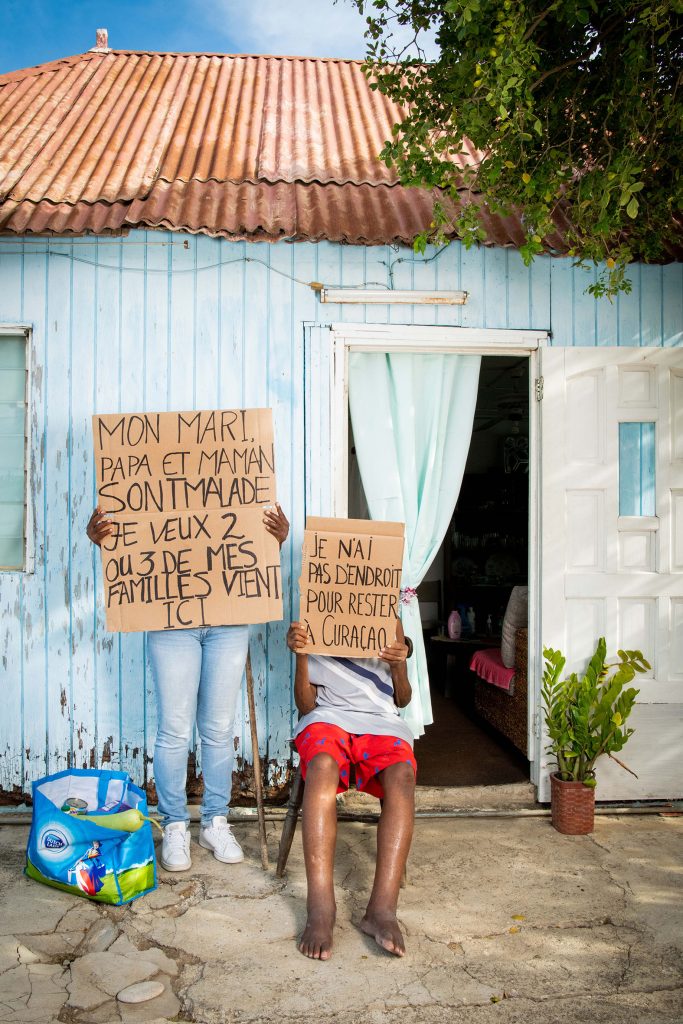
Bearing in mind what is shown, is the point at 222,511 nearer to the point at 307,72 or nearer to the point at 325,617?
the point at 325,617

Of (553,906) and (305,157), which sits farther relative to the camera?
(305,157)

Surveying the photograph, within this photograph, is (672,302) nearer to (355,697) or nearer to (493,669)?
(493,669)

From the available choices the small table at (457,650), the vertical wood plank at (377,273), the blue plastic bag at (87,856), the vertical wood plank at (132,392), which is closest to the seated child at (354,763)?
the blue plastic bag at (87,856)

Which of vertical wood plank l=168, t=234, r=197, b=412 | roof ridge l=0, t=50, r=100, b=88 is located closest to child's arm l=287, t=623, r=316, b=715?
vertical wood plank l=168, t=234, r=197, b=412

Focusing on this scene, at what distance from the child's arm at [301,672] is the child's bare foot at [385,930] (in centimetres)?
80

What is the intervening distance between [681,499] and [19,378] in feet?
11.2

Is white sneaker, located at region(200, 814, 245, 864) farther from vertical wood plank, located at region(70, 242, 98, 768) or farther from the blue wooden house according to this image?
vertical wood plank, located at region(70, 242, 98, 768)

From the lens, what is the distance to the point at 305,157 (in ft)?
14.2

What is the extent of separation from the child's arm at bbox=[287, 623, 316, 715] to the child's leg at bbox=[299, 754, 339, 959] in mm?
311

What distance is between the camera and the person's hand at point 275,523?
127 inches

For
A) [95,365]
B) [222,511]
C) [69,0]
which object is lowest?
[222,511]

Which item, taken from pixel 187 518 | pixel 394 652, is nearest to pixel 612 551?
pixel 394 652

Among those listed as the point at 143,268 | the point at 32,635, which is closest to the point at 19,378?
the point at 143,268

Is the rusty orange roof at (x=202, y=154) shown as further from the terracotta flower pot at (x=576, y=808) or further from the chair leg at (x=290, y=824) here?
the terracotta flower pot at (x=576, y=808)
